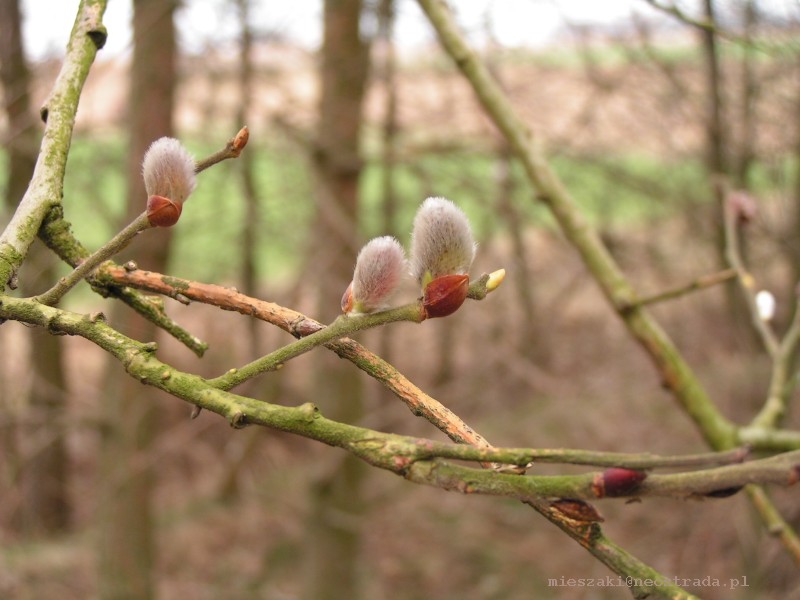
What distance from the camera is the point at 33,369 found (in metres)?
4.77

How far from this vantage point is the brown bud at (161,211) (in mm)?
835

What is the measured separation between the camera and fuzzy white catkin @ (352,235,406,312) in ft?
2.49

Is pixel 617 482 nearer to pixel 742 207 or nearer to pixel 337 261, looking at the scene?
pixel 742 207

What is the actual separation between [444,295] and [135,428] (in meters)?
3.93

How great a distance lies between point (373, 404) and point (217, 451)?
1.70m

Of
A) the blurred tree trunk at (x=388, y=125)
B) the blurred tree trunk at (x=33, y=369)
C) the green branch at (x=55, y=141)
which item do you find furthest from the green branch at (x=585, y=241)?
the blurred tree trunk at (x=388, y=125)

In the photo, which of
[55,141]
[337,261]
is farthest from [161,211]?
[337,261]

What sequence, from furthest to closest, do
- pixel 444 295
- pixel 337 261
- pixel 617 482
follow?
pixel 337 261
pixel 444 295
pixel 617 482

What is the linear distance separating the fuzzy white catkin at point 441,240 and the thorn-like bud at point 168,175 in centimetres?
27

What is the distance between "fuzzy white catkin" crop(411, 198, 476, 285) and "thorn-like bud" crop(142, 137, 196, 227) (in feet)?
0.89

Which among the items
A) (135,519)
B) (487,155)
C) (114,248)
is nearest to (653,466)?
(114,248)

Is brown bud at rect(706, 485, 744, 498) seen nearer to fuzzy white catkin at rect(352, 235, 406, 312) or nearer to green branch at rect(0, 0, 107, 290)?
fuzzy white catkin at rect(352, 235, 406, 312)

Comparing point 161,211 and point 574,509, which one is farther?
point 161,211

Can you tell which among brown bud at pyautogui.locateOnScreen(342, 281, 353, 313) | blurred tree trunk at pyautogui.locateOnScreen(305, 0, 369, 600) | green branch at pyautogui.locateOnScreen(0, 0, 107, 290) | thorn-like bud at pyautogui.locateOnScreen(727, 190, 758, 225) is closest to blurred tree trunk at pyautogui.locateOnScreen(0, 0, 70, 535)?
blurred tree trunk at pyautogui.locateOnScreen(305, 0, 369, 600)
